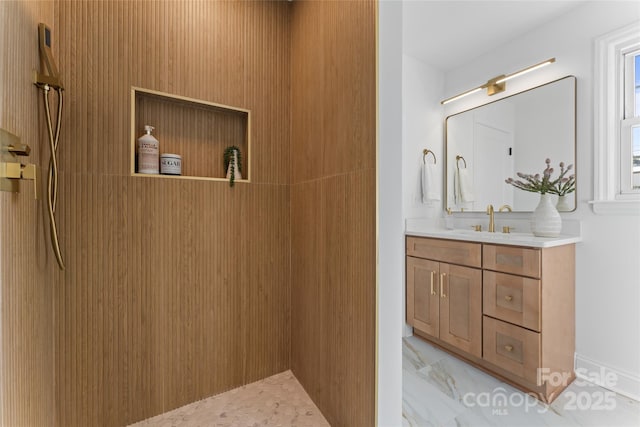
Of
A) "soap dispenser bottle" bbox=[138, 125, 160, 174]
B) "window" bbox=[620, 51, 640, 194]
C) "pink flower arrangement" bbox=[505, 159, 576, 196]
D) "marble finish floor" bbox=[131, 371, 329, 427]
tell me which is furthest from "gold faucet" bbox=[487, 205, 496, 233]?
"soap dispenser bottle" bbox=[138, 125, 160, 174]

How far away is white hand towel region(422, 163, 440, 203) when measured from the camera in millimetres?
2418

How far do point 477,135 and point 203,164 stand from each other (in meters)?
2.21

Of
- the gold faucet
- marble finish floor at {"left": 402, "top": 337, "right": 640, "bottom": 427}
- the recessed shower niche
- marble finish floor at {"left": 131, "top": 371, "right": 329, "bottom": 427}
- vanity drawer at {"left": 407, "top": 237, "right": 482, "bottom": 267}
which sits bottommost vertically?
marble finish floor at {"left": 402, "top": 337, "right": 640, "bottom": 427}

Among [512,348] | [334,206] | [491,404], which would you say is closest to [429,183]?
[512,348]

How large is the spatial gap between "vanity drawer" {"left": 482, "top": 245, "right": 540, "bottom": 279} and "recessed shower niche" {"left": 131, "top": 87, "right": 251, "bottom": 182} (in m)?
1.57

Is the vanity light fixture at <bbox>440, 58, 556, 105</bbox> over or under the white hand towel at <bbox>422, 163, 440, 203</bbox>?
over

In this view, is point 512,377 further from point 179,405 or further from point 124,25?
point 124,25

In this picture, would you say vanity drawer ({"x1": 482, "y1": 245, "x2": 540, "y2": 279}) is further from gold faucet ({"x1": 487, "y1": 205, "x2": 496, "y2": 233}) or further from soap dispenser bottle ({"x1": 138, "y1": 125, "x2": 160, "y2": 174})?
soap dispenser bottle ({"x1": 138, "y1": 125, "x2": 160, "y2": 174})

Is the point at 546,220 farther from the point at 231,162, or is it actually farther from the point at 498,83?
the point at 231,162

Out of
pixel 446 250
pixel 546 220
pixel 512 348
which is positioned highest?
pixel 546 220

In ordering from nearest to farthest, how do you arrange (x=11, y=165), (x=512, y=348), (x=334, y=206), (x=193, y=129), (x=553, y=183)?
(x=11, y=165), (x=334, y=206), (x=193, y=129), (x=512, y=348), (x=553, y=183)

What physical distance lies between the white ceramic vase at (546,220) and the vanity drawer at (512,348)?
650mm

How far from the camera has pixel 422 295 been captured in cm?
217

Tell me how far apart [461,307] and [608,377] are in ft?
2.88
